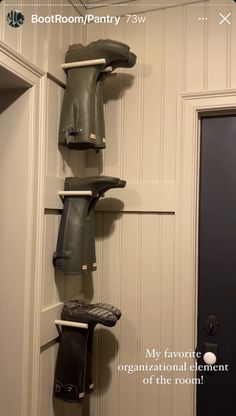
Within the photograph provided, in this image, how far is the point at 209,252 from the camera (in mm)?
1570

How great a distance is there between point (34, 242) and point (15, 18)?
0.78 m

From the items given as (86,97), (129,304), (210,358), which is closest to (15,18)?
(86,97)

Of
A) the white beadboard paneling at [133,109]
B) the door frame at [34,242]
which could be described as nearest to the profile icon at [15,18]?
the door frame at [34,242]

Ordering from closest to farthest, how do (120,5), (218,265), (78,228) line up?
(78,228)
(218,265)
(120,5)

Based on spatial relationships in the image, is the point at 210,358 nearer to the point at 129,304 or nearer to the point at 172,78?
the point at 129,304

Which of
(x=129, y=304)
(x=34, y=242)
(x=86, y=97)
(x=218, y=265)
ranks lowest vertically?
(x=129, y=304)

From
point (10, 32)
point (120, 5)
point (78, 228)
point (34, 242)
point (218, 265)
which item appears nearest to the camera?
point (10, 32)

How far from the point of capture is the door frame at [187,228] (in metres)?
1.51

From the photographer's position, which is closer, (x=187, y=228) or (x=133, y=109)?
(x=187, y=228)

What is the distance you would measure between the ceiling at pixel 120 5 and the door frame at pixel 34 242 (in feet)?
1.80

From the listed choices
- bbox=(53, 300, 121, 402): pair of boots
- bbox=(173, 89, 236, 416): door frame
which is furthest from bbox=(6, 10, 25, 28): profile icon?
bbox=(53, 300, 121, 402): pair of boots

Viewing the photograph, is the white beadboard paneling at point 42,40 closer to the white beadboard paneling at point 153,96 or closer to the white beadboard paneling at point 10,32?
the white beadboard paneling at point 10,32

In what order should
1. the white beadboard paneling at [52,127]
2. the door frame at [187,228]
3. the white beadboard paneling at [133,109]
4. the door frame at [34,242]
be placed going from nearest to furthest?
1. the door frame at [34,242]
2. the white beadboard paneling at [52,127]
3. the door frame at [187,228]
4. the white beadboard paneling at [133,109]

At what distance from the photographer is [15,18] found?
1213 millimetres
